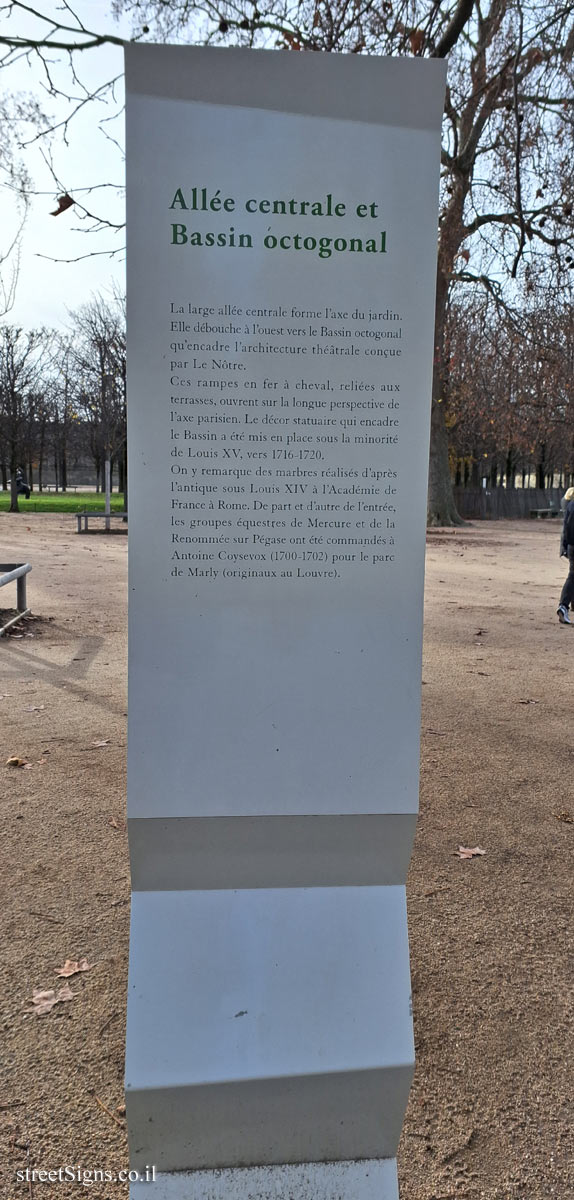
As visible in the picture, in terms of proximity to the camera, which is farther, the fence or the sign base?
the fence

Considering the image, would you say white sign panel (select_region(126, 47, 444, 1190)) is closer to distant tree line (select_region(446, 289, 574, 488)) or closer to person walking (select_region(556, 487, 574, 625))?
distant tree line (select_region(446, 289, 574, 488))

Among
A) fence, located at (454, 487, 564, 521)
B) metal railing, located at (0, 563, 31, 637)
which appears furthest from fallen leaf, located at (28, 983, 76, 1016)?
fence, located at (454, 487, 564, 521)

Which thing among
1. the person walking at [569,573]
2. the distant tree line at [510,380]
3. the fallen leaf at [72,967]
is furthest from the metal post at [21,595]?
the fallen leaf at [72,967]

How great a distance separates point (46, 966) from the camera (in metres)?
3.38

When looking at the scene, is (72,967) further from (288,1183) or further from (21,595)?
(21,595)

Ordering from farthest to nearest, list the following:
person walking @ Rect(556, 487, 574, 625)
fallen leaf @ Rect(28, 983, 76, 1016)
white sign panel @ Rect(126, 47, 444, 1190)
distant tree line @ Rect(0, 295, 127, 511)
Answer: distant tree line @ Rect(0, 295, 127, 511) → person walking @ Rect(556, 487, 574, 625) → fallen leaf @ Rect(28, 983, 76, 1016) → white sign panel @ Rect(126, 47, 444, 1190)

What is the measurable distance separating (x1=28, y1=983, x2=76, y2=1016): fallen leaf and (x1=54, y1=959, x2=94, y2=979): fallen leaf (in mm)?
69

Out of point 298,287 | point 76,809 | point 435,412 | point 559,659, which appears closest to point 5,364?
point 435,412

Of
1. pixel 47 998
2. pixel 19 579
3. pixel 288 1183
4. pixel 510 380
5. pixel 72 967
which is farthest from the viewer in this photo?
pixel 510 380

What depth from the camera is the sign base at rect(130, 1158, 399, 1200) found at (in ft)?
7.72

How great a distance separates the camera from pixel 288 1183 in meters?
2.39

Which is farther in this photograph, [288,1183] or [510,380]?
[510,380]

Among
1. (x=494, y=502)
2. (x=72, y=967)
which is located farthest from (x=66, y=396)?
(x=72, y=967)

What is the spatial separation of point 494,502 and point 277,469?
40308 mm
